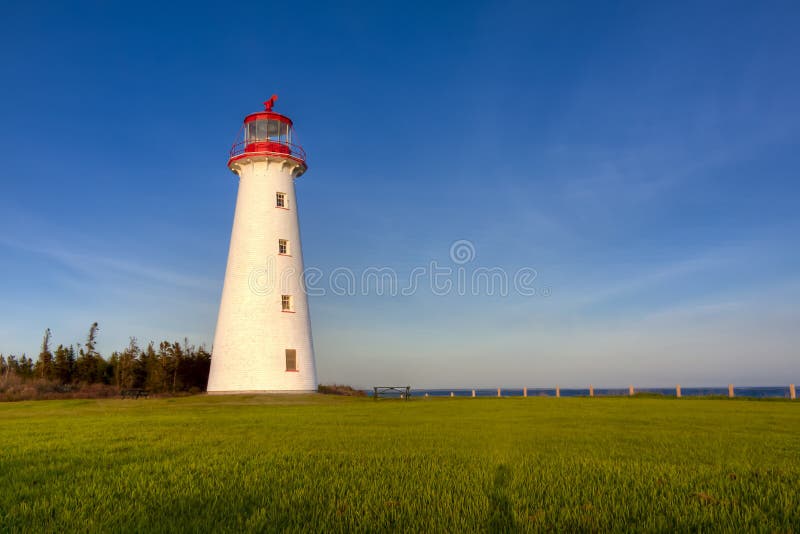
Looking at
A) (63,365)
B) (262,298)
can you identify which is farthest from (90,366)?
(262,298)

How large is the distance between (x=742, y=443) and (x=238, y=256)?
28.9 m

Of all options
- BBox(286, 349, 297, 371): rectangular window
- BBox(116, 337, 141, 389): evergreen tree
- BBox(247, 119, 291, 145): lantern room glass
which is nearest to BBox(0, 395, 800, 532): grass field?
BBox(286, 349, 297, 371): rectangular window

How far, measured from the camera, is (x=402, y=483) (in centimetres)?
579

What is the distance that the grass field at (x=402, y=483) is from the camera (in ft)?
14.4

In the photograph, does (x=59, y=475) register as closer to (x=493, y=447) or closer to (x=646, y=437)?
(x=493, y=447)

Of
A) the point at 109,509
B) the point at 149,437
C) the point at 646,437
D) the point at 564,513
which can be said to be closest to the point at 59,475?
the point at 109,509

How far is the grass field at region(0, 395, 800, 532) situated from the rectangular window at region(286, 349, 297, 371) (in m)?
22.4

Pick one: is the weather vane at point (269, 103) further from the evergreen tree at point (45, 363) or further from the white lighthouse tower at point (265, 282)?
the evergreen tree at point (45, 363)

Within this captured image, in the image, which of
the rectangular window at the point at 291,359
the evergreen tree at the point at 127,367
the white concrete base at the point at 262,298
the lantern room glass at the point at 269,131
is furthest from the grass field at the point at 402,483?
the evergreen tree at the point at 127,367

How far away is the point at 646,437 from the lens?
10.7 meters

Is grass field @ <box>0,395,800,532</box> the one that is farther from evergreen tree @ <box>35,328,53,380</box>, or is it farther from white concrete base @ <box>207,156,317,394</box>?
evergreen tree @ <box>35,328,53,380</box>

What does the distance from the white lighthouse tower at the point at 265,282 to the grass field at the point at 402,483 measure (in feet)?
71.7

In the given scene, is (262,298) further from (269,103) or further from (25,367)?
(25,367)

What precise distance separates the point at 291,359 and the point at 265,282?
472 cm
